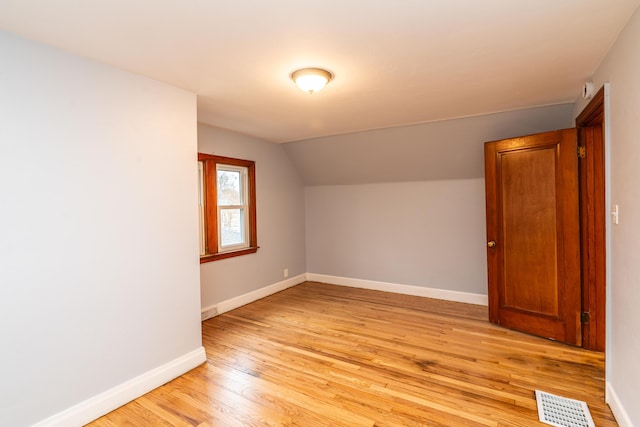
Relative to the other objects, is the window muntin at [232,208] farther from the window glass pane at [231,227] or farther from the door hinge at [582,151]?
the door hinge at [582,151]

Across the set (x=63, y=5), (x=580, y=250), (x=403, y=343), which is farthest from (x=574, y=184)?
(x=63, y=5)

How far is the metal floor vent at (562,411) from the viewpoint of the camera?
1.94 meters

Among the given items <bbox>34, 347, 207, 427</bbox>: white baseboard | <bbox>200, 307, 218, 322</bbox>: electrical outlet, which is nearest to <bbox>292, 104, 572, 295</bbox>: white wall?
<bbox>200, 307, 218, 322</bbox>: electrical outlet

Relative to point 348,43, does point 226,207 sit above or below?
below

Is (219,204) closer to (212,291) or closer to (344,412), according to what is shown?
(212,291)

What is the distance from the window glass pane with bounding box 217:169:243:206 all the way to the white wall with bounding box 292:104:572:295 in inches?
41.1

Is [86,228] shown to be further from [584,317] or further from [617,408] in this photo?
[584,317]

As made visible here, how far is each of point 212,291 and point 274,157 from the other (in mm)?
2149

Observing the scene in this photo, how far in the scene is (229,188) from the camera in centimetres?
434

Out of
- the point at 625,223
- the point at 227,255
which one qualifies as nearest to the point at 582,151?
the point at 625,223

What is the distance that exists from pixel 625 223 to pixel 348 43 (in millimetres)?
1888

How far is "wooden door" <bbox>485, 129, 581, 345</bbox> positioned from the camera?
9.65 feet

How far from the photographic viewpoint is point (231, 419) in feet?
6.71

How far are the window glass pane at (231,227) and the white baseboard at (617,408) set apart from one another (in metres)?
3.83
